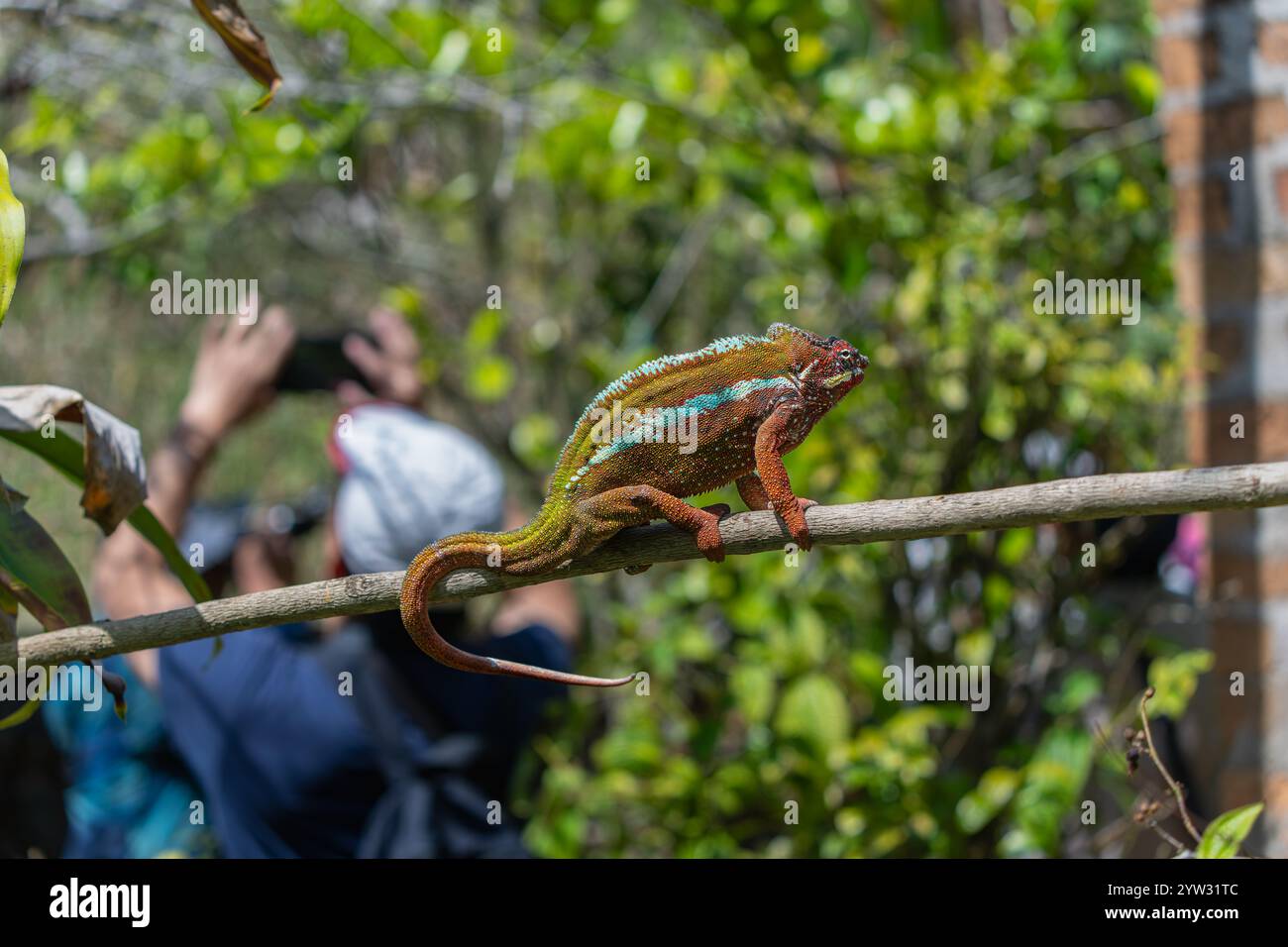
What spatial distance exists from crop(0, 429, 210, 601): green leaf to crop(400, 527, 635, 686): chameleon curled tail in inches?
12.5

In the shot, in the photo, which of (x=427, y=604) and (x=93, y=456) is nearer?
(x=427, y=604)

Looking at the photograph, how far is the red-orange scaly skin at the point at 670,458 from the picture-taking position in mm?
1243

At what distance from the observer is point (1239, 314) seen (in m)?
2.38

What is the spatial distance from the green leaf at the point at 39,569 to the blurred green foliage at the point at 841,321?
55.1 inches

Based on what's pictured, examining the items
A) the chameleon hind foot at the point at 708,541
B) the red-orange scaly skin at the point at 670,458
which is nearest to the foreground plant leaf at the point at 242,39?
the red-orange scaly skin at the point at 670,458

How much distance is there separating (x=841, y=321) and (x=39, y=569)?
7.65 ft

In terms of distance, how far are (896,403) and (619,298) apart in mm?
2033

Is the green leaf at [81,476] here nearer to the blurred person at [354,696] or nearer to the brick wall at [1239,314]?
the blurred person at [354,696]

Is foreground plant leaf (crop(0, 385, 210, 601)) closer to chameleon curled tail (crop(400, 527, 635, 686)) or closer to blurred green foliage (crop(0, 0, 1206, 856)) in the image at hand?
chameleon curled tail (crop(400, 527, 635, 686))

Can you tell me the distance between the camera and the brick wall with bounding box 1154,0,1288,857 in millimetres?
2299

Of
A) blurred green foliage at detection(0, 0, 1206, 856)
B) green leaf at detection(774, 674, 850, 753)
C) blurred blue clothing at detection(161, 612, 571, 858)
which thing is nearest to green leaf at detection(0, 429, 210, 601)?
blurred blue clothing at detection(161, 612, 571, 858)

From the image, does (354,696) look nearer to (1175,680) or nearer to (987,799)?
(987,799)

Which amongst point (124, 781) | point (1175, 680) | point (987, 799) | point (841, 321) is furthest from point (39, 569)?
point (841, 321)

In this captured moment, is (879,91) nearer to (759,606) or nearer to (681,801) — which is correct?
(759,606)
